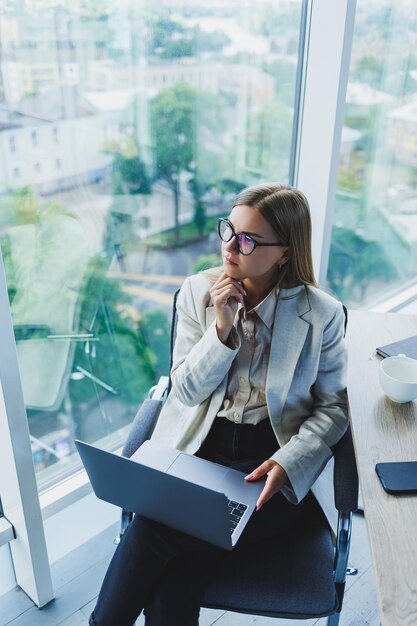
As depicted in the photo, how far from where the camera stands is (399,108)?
281 cm

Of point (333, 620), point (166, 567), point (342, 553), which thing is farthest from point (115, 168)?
point (333, 620)

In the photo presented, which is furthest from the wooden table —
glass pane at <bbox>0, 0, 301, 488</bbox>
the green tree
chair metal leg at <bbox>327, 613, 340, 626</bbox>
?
the green tree

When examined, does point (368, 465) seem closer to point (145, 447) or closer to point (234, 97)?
point (145, 447)

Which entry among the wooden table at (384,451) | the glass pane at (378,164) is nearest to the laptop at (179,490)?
the wooden table at (384,451)

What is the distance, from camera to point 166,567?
1.36m

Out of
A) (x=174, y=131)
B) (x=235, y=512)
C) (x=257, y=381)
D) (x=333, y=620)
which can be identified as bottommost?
(x=333, y=620)

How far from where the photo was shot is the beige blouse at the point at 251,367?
1523mm

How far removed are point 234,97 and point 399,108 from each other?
102 cm

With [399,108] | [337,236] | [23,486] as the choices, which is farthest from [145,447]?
[399,108]

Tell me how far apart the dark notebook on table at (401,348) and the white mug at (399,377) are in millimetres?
64

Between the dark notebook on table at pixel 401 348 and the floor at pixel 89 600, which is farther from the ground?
the dark notebook on table at pixel 401 348

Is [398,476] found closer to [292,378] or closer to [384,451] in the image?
[384,451]

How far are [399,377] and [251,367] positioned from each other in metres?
0.36

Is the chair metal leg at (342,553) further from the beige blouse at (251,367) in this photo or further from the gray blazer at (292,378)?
the beige blouse at (251,367)
